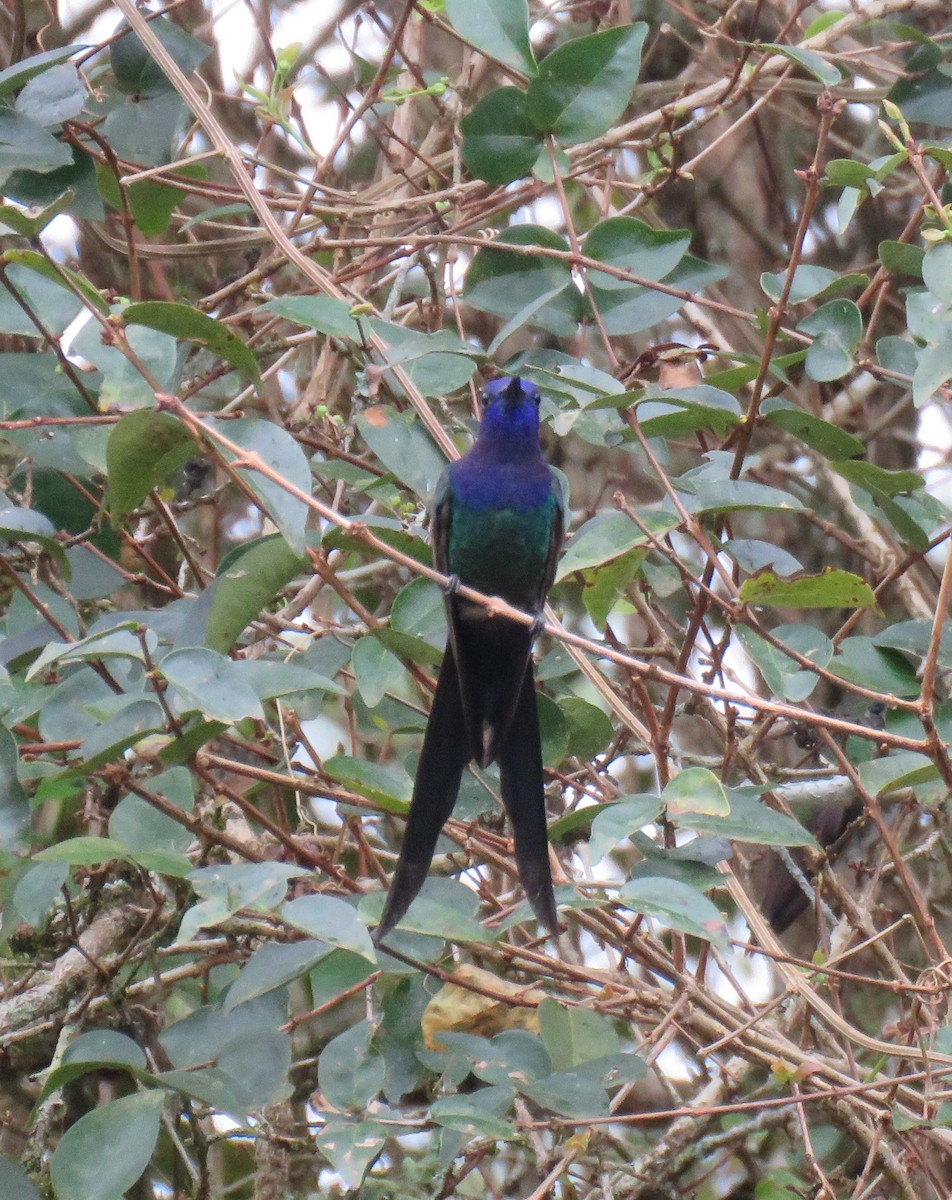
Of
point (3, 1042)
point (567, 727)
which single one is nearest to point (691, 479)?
point (567, 727)

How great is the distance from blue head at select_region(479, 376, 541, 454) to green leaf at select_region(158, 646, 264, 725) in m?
1.12

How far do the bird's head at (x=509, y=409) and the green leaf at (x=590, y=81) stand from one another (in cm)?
54

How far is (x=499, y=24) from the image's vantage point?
2.07 m

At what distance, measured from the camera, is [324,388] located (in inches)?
117

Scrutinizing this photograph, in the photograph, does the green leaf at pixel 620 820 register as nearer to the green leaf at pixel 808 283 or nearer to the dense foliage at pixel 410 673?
the dense foliage at pixel 410 673

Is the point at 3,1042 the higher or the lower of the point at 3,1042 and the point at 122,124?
the lower

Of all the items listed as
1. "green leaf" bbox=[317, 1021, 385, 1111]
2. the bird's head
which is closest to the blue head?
the bird's head

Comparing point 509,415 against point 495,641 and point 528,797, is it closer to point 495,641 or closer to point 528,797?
point 495,641

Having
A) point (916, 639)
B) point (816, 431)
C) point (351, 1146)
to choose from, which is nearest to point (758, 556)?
point (816, 431)

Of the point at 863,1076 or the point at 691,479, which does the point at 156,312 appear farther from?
the point at 863,1076

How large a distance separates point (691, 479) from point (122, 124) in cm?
108

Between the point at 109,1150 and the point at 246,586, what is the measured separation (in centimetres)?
70

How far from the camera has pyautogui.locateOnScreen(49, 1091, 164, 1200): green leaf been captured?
1587 mm

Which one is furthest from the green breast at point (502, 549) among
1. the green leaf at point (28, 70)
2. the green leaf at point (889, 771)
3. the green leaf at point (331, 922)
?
the green leaf at point (331, 922)
